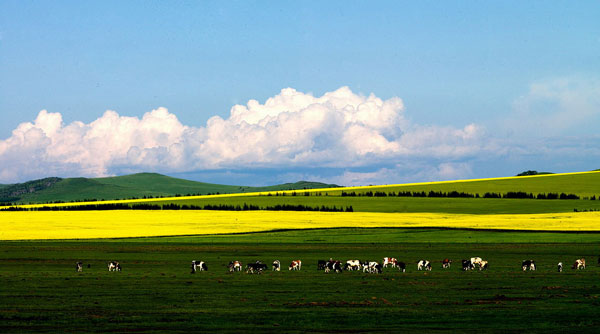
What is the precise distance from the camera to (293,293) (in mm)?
32812

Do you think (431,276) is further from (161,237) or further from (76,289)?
(161,237)

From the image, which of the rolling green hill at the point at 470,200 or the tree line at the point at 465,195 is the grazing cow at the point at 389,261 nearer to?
the rolling green hill at the point at 470,200

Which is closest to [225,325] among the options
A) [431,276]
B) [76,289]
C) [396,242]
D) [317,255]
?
[76,289]

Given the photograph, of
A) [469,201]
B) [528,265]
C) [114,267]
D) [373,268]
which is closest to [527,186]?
[469,201]

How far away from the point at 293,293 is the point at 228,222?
61673mm

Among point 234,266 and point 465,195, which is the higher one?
point 465,195

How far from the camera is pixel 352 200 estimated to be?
122 meters

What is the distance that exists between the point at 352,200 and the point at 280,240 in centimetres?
4878

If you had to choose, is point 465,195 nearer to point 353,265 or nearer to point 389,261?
point 389,261

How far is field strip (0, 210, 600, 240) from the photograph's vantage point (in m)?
83.4

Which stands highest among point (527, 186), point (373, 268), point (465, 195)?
point (527, 186)

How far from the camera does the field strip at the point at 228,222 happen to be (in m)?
83.4

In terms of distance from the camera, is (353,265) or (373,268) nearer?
(373,268)

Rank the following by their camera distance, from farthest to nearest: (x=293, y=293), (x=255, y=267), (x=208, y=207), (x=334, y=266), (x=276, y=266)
Answer: (x=208, y=207)
(x=276, y=266)
(x=255, y=267)
(x=334, y=266)
(x=293, y=293)
